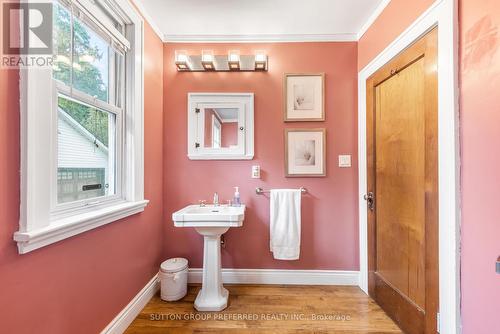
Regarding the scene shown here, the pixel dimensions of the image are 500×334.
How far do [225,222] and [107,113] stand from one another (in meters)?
1.14

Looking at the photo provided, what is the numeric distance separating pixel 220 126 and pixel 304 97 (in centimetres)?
86

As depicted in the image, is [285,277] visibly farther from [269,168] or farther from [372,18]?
[372,18]

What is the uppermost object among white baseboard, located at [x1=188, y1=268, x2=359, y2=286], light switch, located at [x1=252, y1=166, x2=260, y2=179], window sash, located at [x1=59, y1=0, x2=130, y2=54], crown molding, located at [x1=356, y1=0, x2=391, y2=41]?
crown molding, located at [x1=356, y1=0, x2=391, y2=41]

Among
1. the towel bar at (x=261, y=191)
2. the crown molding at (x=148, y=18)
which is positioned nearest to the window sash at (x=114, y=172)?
the crown molding at (x=148, y=18)

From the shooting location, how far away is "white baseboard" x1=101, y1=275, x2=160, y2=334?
A: 152 centimetres

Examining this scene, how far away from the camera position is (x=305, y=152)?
226 centimetres

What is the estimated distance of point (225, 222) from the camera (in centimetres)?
179

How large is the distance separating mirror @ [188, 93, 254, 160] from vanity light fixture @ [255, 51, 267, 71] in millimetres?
267

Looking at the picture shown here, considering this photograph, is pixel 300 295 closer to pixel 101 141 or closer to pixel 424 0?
pixel 101 141

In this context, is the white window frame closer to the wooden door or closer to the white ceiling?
the white ceiling

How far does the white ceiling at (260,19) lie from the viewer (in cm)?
185

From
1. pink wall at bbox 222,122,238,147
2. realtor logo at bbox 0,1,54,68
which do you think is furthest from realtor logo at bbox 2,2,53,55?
pink wall at bbox 222,122,238,147

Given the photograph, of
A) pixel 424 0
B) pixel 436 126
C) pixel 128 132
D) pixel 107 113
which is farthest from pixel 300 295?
pixel 424 0

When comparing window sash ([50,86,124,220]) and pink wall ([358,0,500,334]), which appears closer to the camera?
pink wall ([358,0,500,334])
